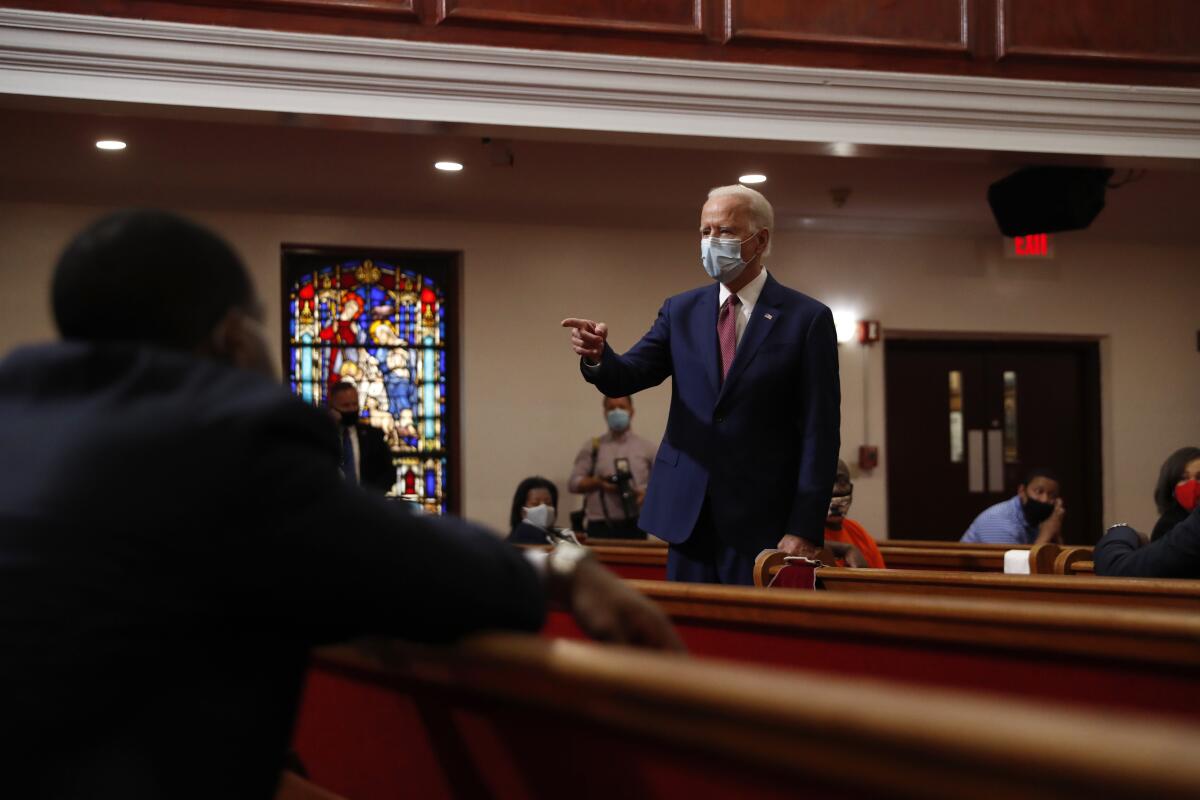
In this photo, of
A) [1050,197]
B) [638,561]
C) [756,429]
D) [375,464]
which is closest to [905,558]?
[638,561]

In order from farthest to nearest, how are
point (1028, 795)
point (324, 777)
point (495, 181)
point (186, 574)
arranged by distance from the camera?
1. point (495, 181)
2. point (324, 777)
3. point (186, 574)
4. point (1028, 795)

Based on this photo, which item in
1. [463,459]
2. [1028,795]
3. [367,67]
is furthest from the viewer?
[463,459]

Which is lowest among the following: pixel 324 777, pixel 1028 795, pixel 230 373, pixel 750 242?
pixel 324 777

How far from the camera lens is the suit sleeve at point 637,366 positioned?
10.1 feet

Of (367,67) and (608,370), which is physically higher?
(367,67)

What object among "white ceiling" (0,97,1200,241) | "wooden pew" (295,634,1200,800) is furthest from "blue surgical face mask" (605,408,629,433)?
"wooden pew" (295,634,1200,800)

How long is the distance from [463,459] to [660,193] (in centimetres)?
223

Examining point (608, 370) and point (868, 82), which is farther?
point (868, 82)

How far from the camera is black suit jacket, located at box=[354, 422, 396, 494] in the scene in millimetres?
6898

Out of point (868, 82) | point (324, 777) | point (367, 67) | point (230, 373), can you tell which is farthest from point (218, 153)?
point (230, 373)

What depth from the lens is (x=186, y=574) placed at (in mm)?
999

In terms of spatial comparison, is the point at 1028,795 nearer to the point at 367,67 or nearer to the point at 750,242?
the point at 750,242

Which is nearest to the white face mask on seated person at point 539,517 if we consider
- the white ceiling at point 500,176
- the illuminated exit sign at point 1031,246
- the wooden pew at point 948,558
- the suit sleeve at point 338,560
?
Result: the white ceiling at point 500,176

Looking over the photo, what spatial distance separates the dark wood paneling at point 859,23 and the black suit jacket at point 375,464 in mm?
2658
